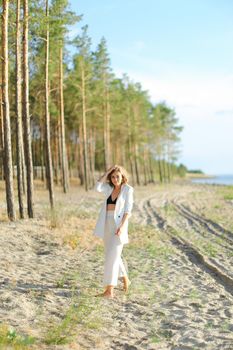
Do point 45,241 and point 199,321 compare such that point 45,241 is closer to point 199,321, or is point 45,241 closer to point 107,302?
point 107,302

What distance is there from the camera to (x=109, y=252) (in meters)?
8.45

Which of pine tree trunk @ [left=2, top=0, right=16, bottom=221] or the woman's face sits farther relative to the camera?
pine tree trunk @ [left=2, top=0, right=16, bottom=221]

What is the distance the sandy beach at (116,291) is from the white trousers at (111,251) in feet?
1.39

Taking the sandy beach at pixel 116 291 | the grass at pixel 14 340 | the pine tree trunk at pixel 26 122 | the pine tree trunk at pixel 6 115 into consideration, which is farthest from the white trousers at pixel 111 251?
the pine tree trunk at pixel 26 122

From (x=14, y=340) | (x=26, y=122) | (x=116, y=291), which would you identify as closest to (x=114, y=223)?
(x=116, y=291)

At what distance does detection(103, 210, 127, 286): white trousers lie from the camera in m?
8.39

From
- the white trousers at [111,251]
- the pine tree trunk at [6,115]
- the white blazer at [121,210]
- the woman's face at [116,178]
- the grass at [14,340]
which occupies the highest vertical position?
the pine tree trunk at [6,115]

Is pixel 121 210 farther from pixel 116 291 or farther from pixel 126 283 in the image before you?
pixel 116 291

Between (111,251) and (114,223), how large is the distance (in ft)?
1.59

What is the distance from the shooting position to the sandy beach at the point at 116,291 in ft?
21.2

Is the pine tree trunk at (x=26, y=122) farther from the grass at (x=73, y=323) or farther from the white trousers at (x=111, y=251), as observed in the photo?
the grass at (x=73, y=323)

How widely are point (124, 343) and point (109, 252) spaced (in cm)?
229

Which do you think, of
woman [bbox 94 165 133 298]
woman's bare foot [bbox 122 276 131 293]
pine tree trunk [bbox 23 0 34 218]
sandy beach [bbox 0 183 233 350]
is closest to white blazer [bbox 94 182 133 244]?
woman [bbox 94 165 133 298]

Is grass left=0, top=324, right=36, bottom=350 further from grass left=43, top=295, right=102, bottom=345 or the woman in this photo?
the woman
